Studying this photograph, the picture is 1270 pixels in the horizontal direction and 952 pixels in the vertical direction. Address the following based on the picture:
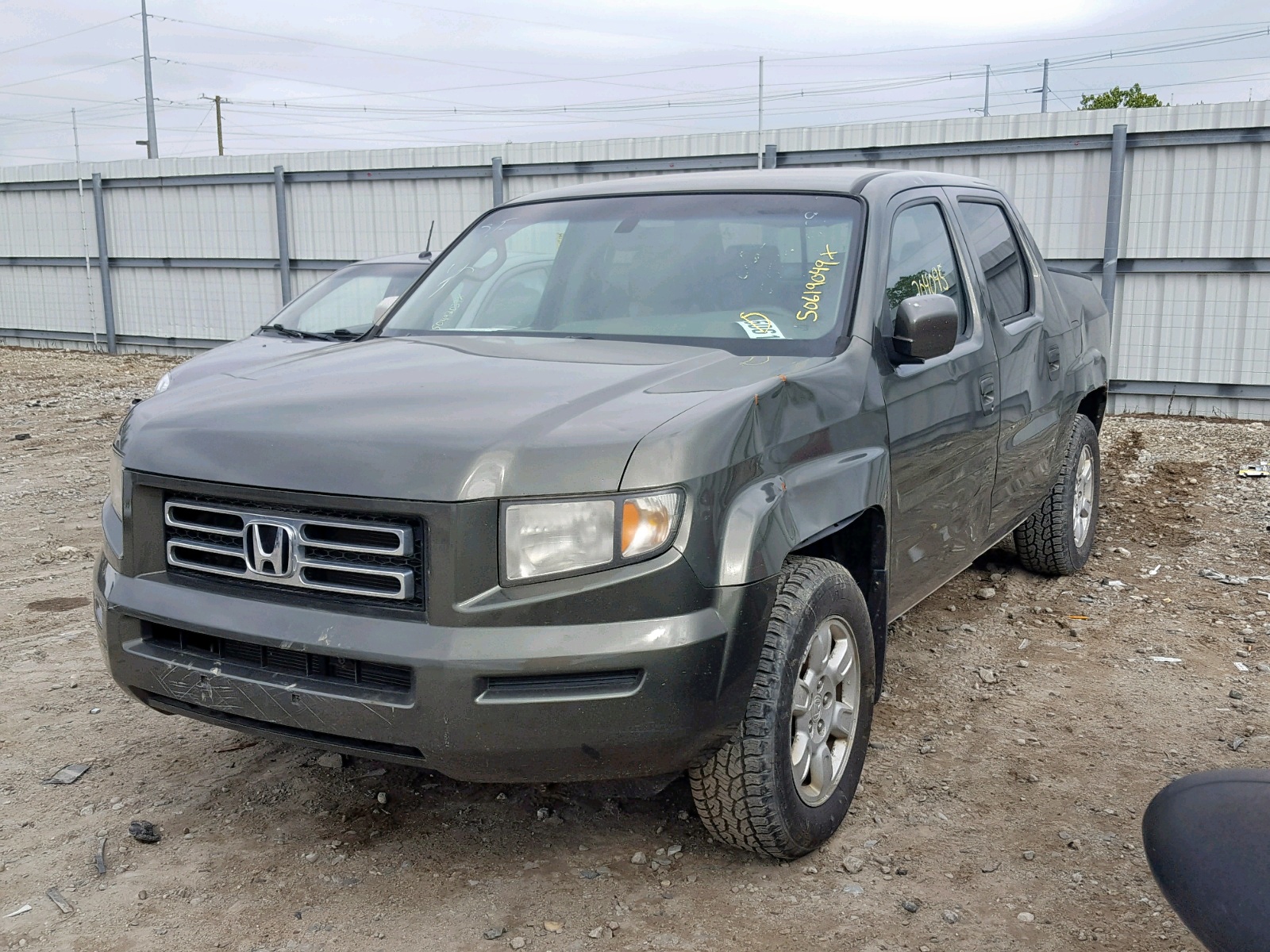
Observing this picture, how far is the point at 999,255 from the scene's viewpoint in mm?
4684

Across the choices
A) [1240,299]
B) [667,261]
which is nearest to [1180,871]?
[667,261]

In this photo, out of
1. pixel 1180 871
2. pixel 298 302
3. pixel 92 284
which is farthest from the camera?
pixel 92 284

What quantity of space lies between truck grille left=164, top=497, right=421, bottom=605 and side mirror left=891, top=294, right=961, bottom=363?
1.59 meters

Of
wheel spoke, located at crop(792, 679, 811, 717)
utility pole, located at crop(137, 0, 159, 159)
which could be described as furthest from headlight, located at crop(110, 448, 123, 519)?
utility pole, located at crop(137, 0, 159, 159)

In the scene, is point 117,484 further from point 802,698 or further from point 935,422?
point 935,422

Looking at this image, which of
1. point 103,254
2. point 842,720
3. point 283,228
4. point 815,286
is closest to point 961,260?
point 815,286

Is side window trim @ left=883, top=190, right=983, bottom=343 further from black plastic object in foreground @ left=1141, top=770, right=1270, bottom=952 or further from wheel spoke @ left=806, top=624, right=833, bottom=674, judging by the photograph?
black plastic object in foreground @ left=1141, top=770, right=1270, bottom=952

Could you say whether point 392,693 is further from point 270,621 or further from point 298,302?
point 298,302

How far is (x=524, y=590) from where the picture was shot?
248cm

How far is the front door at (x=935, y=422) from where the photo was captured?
3459 millimetres

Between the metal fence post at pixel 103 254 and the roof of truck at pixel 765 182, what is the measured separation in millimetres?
16900

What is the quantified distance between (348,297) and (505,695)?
7.01m

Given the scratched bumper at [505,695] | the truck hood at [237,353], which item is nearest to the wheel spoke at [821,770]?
the scratched bumper at [505,695]

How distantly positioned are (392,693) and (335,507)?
42cm
